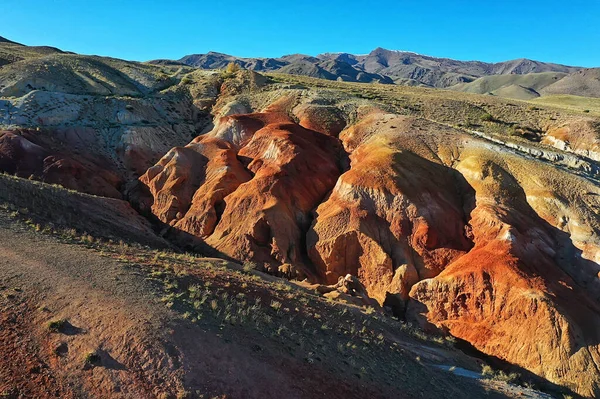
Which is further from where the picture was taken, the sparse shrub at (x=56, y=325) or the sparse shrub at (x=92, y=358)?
the sparse shrub at (x=56, y=325)

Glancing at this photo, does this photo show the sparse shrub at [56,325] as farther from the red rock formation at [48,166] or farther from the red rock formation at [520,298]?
the red rock formation at [48,166]

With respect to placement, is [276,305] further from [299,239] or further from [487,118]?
[487,118]

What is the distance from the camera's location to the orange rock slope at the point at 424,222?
21.9 m

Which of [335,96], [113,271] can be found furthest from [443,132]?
[113,271]

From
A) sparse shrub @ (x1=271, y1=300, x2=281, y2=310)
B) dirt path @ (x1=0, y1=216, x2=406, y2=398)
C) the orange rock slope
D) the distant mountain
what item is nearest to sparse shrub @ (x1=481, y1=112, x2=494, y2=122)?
the orange rock slope

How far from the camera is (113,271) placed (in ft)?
43.3

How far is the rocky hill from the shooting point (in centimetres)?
1058

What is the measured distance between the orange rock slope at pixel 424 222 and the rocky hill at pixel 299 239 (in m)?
0.13

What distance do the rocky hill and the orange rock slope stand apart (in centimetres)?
13

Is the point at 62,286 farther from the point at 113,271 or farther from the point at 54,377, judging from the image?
the point at 54,377

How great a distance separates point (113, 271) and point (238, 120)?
30549 millimetres

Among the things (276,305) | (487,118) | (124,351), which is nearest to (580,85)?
(487,118)

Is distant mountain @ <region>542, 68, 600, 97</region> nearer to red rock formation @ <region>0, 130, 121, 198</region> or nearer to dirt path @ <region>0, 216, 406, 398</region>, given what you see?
red rock formation @ <region>0, 130, 121, 198</region>

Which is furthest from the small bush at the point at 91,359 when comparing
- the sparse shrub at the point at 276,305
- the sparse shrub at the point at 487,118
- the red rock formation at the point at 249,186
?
the sparse shrub at the point at 487,118
